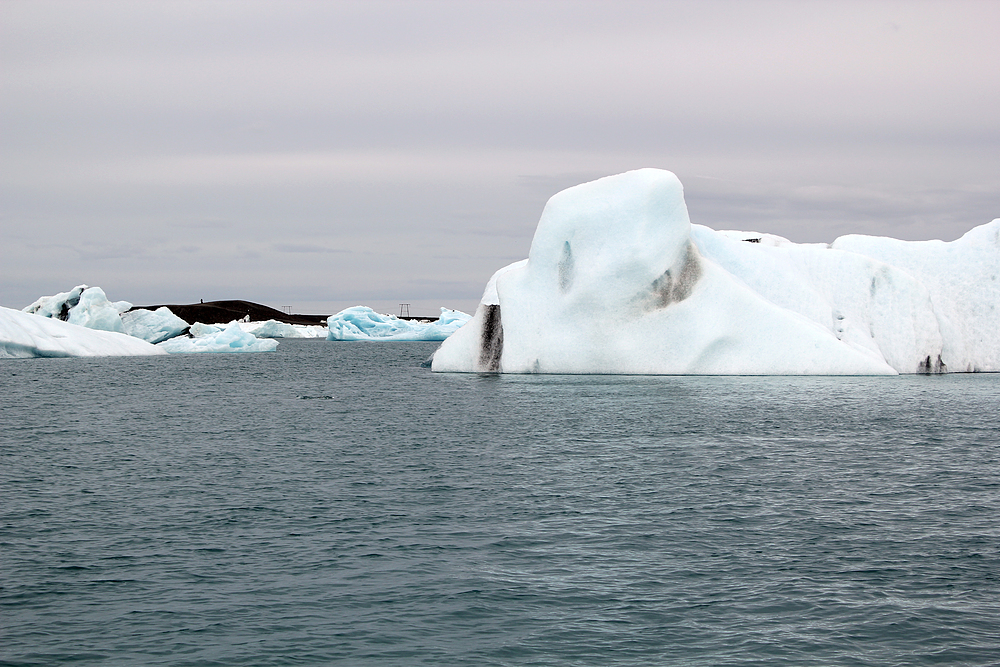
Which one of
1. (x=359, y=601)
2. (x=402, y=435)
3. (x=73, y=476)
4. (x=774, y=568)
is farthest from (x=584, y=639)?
(x=402, y=435)

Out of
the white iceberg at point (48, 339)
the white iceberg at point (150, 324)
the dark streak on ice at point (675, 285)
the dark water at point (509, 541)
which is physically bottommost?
the dark water at point (509, 541)

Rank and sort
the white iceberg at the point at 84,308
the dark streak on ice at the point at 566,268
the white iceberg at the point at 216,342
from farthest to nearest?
1. the white iceberg at the point at 216,342
2. the white iceberg at the point at 84,308
3. the dark streak on ice at the point at 566,268

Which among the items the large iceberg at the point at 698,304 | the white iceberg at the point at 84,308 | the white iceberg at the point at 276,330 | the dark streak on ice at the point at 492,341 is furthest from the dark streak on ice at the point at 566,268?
the white iceberg at the point at 276,330

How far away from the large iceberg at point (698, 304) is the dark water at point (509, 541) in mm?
10171

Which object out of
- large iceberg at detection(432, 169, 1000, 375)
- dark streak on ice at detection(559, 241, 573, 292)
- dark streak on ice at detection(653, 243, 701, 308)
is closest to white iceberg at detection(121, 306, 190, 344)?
large iceberg at detection(432, 169, 1000, 375)

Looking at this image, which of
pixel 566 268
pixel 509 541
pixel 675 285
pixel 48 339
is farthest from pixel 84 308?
pixel 509 541

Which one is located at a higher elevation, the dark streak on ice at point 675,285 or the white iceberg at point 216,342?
the dark streak on ice at point 675,285

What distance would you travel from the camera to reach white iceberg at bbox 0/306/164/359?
51772mm

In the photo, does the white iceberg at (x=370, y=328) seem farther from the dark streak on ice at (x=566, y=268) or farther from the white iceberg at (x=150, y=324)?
the dark streak on ice at (x=566, y=268)

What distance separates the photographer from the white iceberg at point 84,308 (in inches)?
2518

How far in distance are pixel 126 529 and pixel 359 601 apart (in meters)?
4.33

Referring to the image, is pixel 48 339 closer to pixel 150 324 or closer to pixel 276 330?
pixel 150 324

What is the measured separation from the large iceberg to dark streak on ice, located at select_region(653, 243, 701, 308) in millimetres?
36

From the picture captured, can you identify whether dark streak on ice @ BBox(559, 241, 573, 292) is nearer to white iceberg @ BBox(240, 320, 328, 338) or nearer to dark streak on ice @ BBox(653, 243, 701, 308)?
dark streak on ice @ BBox(653, 243, 701, 308)
